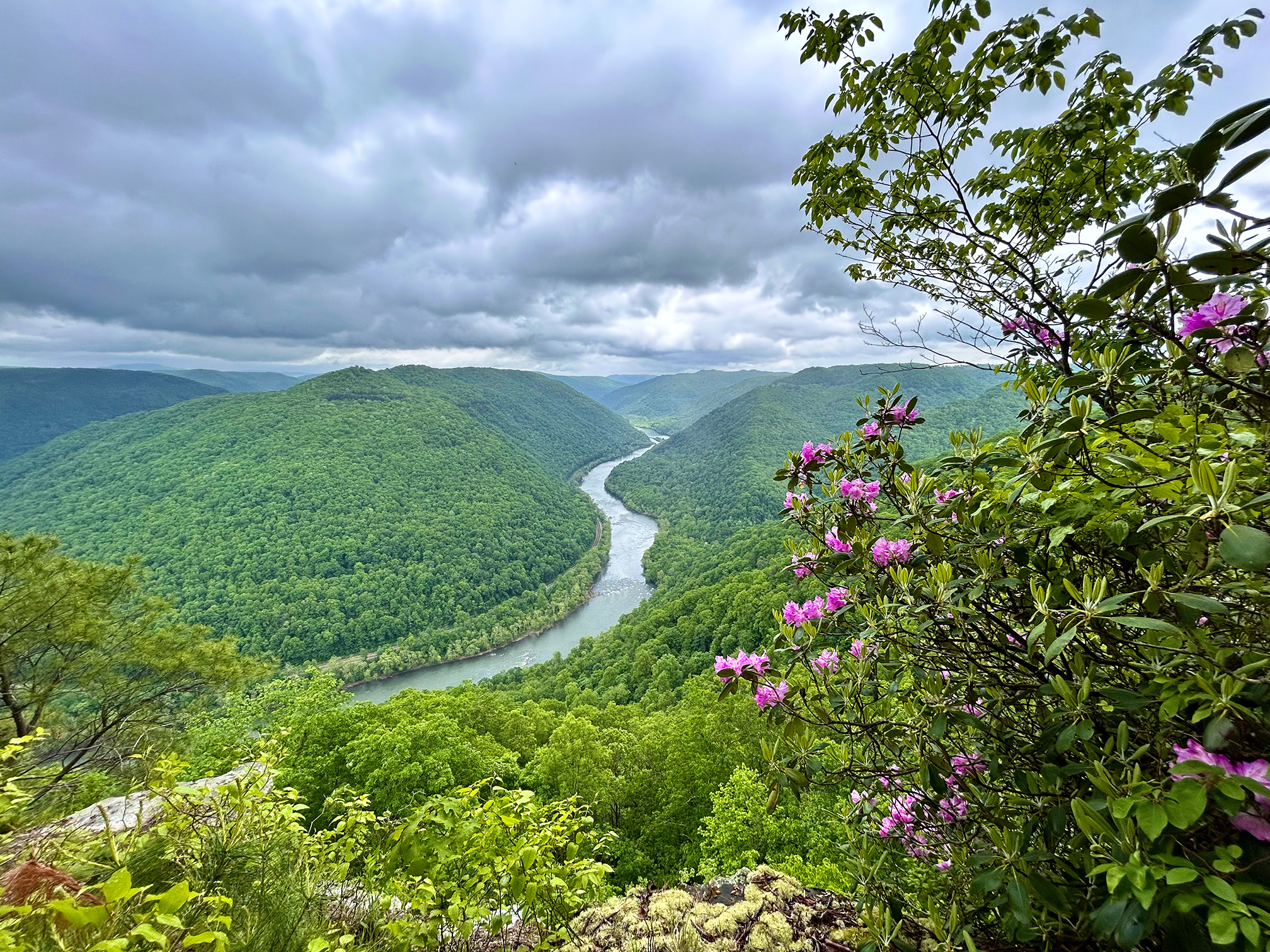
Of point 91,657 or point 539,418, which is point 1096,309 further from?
point 539,418

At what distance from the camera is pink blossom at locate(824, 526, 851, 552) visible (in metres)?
1.92

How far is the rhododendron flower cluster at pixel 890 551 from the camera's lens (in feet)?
5.75

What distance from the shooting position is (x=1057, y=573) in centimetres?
135

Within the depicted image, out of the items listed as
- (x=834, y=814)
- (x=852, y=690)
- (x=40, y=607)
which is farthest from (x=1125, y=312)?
(x=40, y=607)

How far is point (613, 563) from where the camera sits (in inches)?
2697

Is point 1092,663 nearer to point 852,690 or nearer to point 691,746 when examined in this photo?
point 852,690

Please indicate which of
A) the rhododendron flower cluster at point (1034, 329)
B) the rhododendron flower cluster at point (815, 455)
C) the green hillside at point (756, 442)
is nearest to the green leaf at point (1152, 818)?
the rhododendron flower cluster at point (815, 455)

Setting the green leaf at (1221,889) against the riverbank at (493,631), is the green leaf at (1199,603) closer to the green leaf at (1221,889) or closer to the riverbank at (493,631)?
the green leaf at (1221,889)

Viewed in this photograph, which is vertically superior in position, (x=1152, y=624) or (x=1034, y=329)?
(x=1034, y=329)

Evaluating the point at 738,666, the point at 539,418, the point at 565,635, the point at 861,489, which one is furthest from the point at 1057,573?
the point at 539,418

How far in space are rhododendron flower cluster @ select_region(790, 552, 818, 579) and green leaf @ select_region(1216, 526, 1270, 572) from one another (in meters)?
1.16

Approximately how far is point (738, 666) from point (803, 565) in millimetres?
490

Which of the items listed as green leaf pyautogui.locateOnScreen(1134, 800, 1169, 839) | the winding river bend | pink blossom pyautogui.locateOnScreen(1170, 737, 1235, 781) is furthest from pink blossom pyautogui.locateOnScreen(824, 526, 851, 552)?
the winding river bend

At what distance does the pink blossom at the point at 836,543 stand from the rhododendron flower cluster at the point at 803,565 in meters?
0.10
